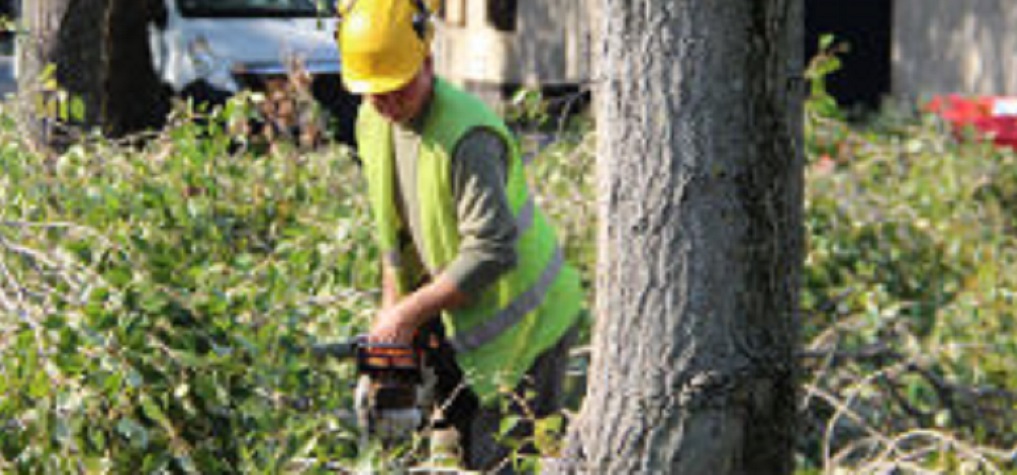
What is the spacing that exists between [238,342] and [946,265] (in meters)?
3.66

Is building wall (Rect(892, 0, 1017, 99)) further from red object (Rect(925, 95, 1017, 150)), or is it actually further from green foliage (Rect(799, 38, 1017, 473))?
green foliage (Rect(799, 38, 1017, 473))

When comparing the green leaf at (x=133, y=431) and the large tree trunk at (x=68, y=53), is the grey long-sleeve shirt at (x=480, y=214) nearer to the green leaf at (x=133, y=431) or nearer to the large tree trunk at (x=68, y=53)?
the green leaf at (x=133, y=431)

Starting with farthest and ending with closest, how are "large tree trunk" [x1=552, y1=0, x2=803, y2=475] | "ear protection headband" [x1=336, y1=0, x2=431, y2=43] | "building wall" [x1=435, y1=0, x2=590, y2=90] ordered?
"building wall" [x1=435, y1=0, x2=590, y2=90] < "ear protection headband" [x1=336, y1=0, x2=431, y2=43] < "large tree trunk" [x1=552, y1=0, x2=803, y2=475]

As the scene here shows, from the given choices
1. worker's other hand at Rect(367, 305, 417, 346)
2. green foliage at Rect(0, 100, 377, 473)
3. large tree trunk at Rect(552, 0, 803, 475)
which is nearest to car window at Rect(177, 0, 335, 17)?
green foliage at Rect(0, 100, 377, 473)

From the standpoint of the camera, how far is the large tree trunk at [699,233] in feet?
10.2

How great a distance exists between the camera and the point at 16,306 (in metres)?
4.32

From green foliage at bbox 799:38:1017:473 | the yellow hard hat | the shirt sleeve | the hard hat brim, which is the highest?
the yellow hard hat

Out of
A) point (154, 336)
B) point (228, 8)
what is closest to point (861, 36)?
point (228, 8)

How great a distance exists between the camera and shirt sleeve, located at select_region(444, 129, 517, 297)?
3873mm

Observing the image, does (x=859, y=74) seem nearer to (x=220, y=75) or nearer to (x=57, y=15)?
(x=220, y=75)

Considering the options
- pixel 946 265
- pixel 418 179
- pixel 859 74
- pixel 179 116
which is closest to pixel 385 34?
pixel 418 179

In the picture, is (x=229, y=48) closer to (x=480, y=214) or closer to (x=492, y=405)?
(x=492, y=405)

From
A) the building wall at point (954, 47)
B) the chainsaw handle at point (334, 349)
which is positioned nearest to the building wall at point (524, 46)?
the building wall at point (954, 47)

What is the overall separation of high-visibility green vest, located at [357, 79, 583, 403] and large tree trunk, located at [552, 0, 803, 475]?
0.74 meters
